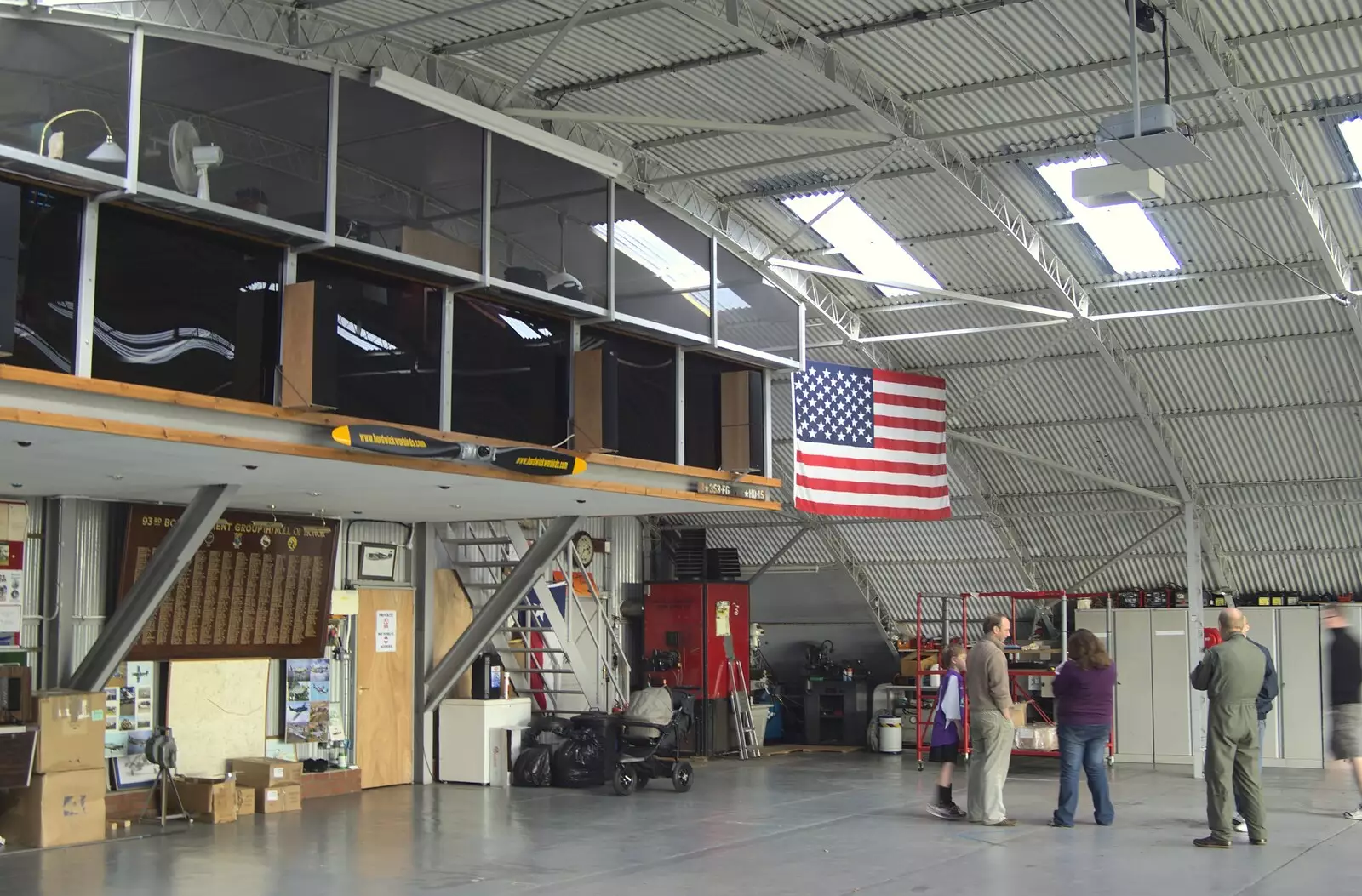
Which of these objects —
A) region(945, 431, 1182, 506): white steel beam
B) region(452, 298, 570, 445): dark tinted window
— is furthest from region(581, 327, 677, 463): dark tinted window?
region(945, 431, 1182, 506): white steel beam

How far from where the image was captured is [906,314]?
66.1ft

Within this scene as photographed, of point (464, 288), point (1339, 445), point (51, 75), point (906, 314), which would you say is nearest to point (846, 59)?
point (464, 288)

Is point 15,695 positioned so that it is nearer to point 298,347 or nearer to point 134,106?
point 298,347

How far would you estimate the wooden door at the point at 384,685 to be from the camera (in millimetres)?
16375

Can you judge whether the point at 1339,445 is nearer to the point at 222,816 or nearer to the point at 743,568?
the point at 743,568

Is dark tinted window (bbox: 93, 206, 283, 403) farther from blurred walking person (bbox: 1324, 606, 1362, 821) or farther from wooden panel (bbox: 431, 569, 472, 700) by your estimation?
blurred walking person (bbox: 1324, 606, 1362, 821)

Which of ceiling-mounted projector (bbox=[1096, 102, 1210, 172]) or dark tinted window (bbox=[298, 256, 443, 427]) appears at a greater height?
ceiling-mounted projector (bbox=[1096, 102, 1210, 172])

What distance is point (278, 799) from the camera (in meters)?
14.2

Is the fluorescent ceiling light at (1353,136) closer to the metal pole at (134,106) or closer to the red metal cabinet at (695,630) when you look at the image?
the red metal cabinet at (695,630)

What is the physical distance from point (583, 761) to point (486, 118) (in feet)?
24.8

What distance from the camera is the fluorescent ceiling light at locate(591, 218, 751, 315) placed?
14.0 meters

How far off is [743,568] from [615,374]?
44.4 feet

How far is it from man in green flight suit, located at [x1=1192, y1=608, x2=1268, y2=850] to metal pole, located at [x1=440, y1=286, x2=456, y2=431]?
252 inches

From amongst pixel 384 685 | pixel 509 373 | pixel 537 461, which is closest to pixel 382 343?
pixel 509 373
